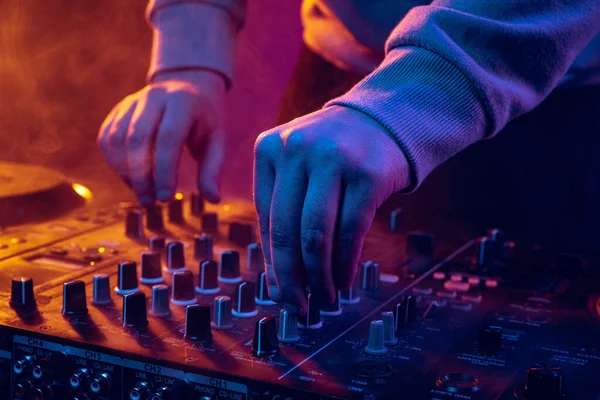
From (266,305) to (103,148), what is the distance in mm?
557

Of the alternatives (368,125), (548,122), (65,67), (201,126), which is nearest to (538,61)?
(368,125)

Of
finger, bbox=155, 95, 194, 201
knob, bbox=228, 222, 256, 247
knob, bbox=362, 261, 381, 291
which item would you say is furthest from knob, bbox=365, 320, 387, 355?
finger, bbox=155, 95, 194, 201

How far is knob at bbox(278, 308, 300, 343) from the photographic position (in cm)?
96

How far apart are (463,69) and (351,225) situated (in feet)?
0.85

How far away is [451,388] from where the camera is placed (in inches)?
32.4

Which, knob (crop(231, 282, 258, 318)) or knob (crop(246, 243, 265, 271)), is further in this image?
knob (crop(246, 243, 265, 271))

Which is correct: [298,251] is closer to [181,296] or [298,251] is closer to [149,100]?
[181,296]

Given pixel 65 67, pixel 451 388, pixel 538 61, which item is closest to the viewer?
pixel 451 388

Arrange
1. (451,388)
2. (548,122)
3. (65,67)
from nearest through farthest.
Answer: (451,388) → (548,122) → (65,67)

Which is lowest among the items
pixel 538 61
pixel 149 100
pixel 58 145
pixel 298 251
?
pixel 58 145

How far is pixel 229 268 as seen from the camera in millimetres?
1194

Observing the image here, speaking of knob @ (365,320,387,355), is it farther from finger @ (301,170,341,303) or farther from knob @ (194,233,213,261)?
knob @ (194,233,213,261)

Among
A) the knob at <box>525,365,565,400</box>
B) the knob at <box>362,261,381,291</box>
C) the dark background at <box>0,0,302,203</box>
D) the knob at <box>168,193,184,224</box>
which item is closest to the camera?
the knob at <box>525,365,565,400</box>

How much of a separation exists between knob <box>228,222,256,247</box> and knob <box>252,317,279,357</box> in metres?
0.50
